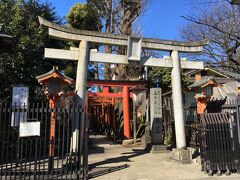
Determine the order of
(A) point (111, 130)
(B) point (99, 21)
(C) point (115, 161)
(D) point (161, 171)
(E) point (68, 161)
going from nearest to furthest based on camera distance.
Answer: (E) point (68, 161), (D) point (161, 171), (C) point (115, 161), (A) point (111, 130), (B) point (99, 21)

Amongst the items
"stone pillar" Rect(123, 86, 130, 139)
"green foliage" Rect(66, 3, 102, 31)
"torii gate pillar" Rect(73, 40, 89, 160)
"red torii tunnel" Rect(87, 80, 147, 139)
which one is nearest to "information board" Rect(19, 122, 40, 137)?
"torii gate pillar" Rect(73, 40, 89, 160)

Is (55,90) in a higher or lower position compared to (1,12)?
lower

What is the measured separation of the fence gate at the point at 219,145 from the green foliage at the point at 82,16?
15974mm

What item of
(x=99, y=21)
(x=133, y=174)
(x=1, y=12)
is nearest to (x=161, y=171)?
(x=133, y=174)

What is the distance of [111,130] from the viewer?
2017 cm

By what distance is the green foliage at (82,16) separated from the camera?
2181 cm

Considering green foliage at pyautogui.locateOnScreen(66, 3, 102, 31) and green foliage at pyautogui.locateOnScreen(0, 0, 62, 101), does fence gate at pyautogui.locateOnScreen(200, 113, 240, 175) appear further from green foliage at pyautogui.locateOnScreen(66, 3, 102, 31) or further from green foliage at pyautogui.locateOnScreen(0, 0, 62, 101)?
green foliage at pyautogui.locateOnScreen(66, 3, 102, 31)

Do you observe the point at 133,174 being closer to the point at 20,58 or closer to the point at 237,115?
the point at 237,115

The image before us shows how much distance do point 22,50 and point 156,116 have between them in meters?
8.03

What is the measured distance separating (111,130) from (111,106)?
6.66ft

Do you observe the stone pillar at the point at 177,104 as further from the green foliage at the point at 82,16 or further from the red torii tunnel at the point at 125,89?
the green foliage at the point at 82,16

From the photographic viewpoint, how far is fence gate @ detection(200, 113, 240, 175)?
8.55 m

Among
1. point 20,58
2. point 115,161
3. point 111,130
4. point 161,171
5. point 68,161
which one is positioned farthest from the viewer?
point 111,130

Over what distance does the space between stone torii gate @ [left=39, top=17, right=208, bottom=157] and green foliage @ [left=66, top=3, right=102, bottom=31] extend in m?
12.4
